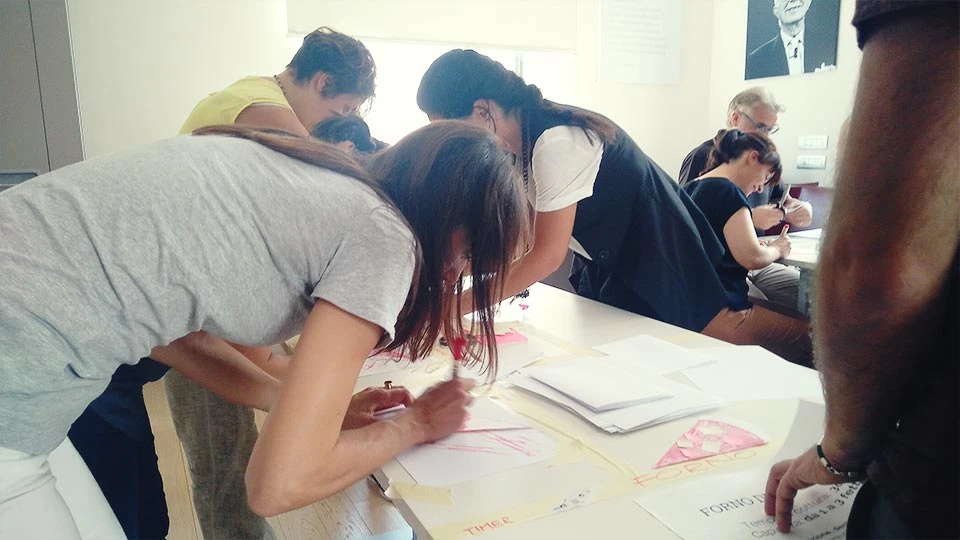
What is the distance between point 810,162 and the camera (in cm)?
382

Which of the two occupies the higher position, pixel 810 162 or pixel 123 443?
pixel 810 162

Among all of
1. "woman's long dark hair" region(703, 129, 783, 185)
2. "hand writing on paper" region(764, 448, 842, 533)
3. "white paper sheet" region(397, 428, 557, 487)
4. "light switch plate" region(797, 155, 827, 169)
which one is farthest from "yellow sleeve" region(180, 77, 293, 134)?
"light switch plate" region(797, 155, 827, 169)

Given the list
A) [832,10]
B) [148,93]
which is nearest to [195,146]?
[148,93]

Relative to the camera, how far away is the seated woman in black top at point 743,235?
1.93 m

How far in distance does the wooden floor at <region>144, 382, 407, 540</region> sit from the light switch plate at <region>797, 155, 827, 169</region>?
313cm

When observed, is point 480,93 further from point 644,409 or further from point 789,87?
point 789,87

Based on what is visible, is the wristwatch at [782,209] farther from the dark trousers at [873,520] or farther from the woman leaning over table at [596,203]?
the dark trousers at [873,520]

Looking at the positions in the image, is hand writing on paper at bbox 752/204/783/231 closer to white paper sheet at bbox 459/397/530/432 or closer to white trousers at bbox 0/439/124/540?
white paper sheet at bbox 459/397/530/432

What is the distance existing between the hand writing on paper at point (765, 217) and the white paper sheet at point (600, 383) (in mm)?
2013

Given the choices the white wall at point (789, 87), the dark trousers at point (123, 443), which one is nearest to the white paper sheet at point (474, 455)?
the dark trousers at point (123, 443)

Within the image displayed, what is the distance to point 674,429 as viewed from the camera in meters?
0.92

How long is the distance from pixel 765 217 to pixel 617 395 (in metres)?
2.23

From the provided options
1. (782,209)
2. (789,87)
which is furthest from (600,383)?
(789,87)

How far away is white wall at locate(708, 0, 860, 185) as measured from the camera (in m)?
3.59
